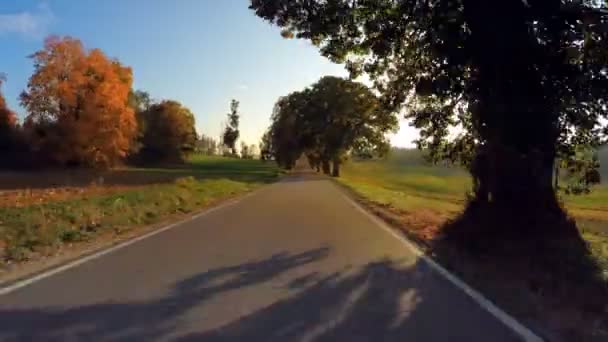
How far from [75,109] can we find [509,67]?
172ft

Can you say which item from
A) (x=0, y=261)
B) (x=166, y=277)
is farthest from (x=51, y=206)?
(x=166, y=277)

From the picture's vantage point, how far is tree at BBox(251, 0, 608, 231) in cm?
1136

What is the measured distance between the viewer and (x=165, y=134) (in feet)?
332

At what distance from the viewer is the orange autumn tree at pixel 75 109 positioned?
5712cm

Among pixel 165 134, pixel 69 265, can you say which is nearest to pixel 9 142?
pixel 165 134

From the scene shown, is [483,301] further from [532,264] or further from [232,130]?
[232,130]

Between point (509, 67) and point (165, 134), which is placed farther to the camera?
point (165, 134)

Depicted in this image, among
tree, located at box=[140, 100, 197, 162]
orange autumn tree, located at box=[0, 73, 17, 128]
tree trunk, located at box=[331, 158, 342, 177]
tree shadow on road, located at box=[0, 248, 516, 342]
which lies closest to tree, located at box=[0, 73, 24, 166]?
orange autumn tree, located at box=[0, 73, 17, 128]

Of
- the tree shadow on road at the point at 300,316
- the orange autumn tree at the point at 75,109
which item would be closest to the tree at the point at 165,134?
the orange autumn tree at the point at 75,109

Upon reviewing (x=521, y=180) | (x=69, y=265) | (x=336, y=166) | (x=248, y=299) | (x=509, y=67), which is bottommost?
(x=69, y=265)

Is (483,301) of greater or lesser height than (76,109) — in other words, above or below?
below

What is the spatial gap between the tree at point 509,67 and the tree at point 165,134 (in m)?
86.4

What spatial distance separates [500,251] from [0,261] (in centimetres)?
856

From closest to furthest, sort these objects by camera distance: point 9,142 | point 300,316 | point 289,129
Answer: point 300,316 → point 9,142 → point 289,129
